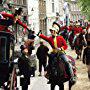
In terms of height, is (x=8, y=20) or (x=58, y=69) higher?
(x=8, y=20)

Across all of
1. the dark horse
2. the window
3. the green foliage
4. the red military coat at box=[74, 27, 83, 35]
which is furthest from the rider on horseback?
the green foliage

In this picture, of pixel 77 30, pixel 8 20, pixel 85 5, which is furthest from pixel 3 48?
pixel 85 5

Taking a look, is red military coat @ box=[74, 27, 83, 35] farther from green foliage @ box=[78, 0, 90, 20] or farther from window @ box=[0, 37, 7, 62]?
window @ box=[0, 37, 7, 62]

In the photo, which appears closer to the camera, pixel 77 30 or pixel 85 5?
pixel 77 30

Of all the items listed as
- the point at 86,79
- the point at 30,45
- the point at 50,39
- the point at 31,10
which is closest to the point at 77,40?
the point at 86,79

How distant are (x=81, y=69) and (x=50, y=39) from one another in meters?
9.03

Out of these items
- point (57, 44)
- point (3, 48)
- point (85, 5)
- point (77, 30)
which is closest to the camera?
point (3, 48)

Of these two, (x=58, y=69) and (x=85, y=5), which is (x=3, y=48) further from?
(x=85, y=5)

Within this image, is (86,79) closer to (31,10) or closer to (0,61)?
(0,61)

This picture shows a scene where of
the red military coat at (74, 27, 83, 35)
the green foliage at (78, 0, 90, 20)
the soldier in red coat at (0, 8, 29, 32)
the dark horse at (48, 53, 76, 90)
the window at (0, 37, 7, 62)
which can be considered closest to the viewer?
the soldier in red coat at (0, 8, 29, 32)

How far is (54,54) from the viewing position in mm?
13484

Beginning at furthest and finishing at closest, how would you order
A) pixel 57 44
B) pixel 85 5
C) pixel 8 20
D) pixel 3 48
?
pixel 85 5 < pixel 57 44 < pixel 3 48 < pixel 8 20

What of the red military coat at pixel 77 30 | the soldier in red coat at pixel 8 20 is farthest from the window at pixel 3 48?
the red military coat at pixel 77 30

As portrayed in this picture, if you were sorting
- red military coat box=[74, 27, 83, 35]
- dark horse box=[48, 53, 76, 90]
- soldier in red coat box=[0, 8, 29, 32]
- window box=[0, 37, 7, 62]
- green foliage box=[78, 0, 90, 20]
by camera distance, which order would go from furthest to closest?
green foliage box=[78, 0, 90, 20] < red military coat box=[74, 27, 83, 35] < dark horse box=[48, 53, 76, 90] < window box=[0, 37, 7, 62] < soldier in red coat box=[0, 8, 29, 32]
